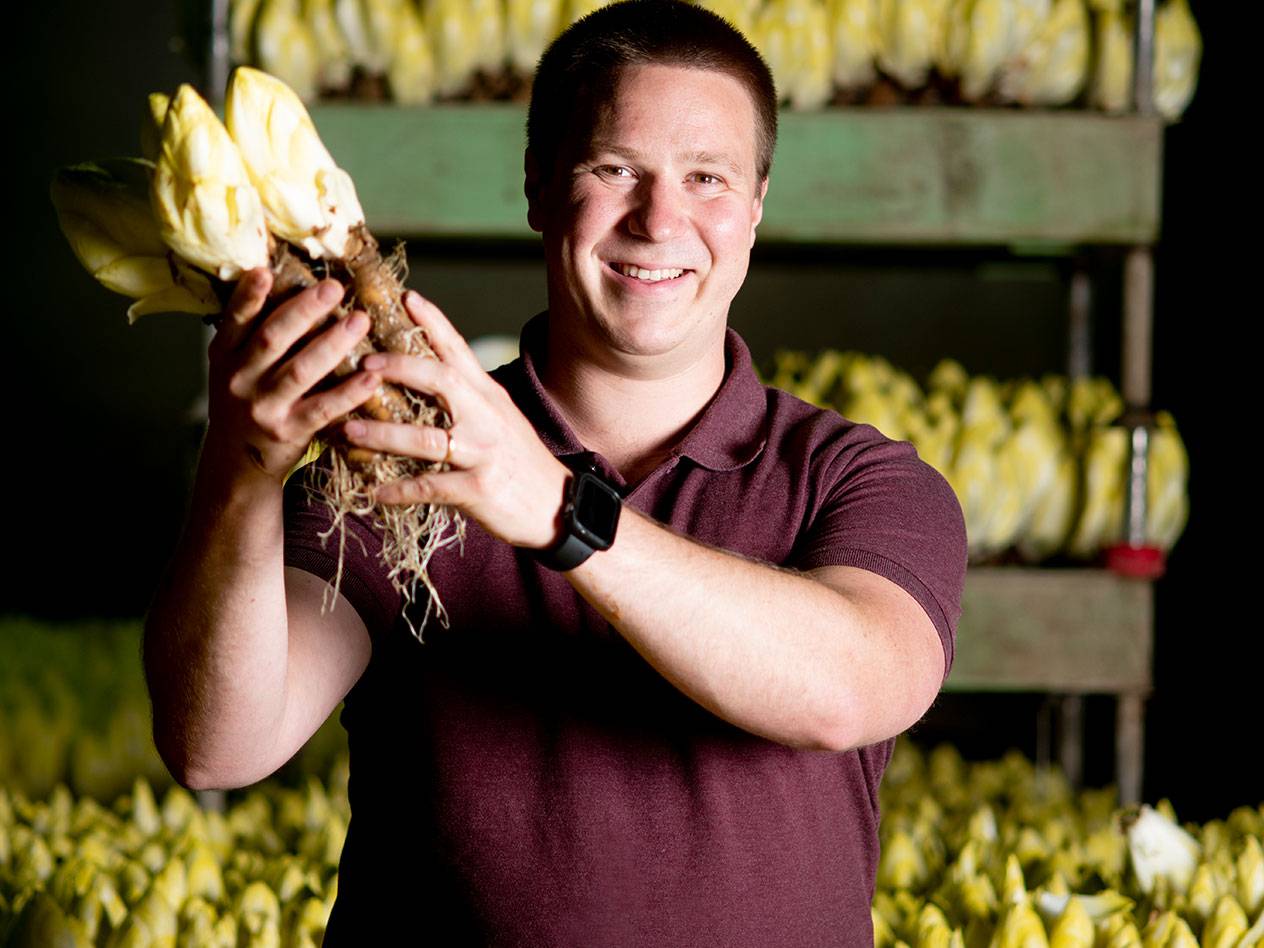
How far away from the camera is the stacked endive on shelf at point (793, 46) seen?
2.35m

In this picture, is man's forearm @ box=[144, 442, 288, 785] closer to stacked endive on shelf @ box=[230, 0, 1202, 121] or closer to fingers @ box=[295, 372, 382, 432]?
fingers @ box=[295, 372, 382, 432]

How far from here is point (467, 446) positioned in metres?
0.86

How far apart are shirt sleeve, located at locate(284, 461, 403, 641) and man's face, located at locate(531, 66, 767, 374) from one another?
289mm

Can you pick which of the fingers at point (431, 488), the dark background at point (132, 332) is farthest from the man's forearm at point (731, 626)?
the dark background at point (132, 332)

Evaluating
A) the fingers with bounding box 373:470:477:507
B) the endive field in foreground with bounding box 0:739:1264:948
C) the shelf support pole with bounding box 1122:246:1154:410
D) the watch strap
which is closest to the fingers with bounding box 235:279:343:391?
the fingers with bounding box 373:470:477:507

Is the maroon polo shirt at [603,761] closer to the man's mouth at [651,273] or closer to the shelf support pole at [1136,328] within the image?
the man's mouth at [651,273]

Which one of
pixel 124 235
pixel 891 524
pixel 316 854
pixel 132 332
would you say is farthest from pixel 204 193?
pixel 132 332

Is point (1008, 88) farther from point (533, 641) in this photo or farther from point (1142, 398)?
point (533, 641)

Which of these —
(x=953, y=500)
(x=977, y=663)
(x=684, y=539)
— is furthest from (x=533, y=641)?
(x=977, y=663)

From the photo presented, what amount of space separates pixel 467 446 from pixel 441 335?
0.26 feet

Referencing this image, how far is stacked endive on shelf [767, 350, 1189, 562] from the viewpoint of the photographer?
2453mm

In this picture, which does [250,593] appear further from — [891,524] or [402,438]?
[891,524]

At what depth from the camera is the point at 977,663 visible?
7.64 ft

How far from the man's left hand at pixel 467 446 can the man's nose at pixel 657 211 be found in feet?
1.13
